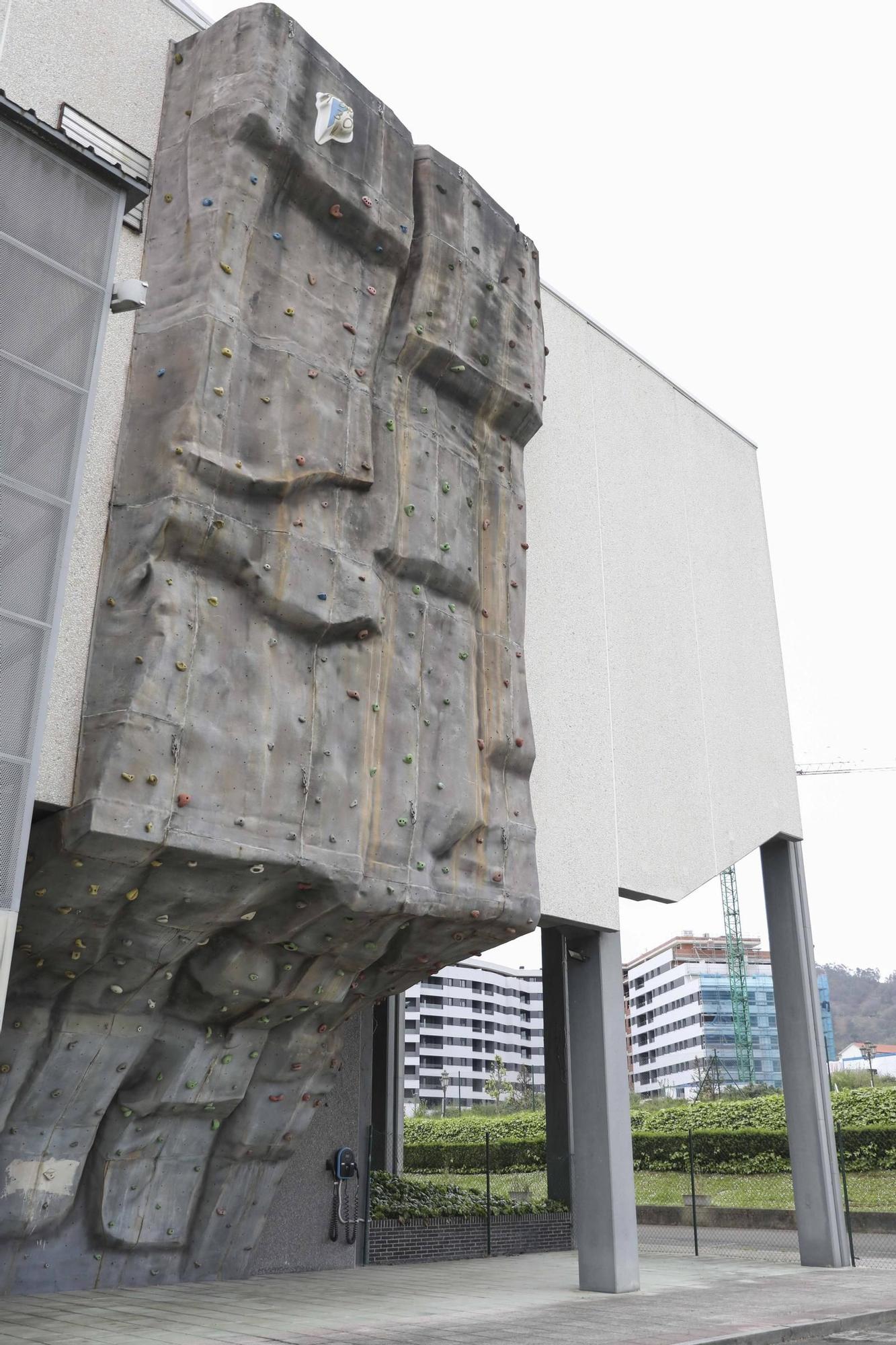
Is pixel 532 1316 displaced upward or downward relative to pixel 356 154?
downward

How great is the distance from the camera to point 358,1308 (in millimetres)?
9773

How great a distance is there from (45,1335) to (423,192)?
10228 millimetres

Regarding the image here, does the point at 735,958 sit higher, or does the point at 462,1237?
the point at 735,958

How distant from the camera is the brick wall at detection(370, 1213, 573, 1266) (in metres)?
14.1

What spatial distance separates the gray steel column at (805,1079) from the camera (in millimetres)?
14125

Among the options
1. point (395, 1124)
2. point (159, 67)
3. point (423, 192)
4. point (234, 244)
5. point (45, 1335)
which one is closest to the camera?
point (45, 1335)

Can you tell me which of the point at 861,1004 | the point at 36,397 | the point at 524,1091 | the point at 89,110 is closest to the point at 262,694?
the point at 36,397

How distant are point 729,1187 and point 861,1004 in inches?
6266

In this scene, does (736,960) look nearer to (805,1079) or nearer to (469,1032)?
(469,1032)

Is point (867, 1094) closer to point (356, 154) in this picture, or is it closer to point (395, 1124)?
point (395, 1124)

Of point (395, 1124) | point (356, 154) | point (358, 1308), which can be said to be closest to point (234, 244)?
point (356, 154)

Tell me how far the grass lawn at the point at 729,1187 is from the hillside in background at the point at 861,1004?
135358 millimetres

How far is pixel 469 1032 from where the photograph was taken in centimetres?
10150

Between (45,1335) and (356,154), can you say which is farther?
(356,154)
